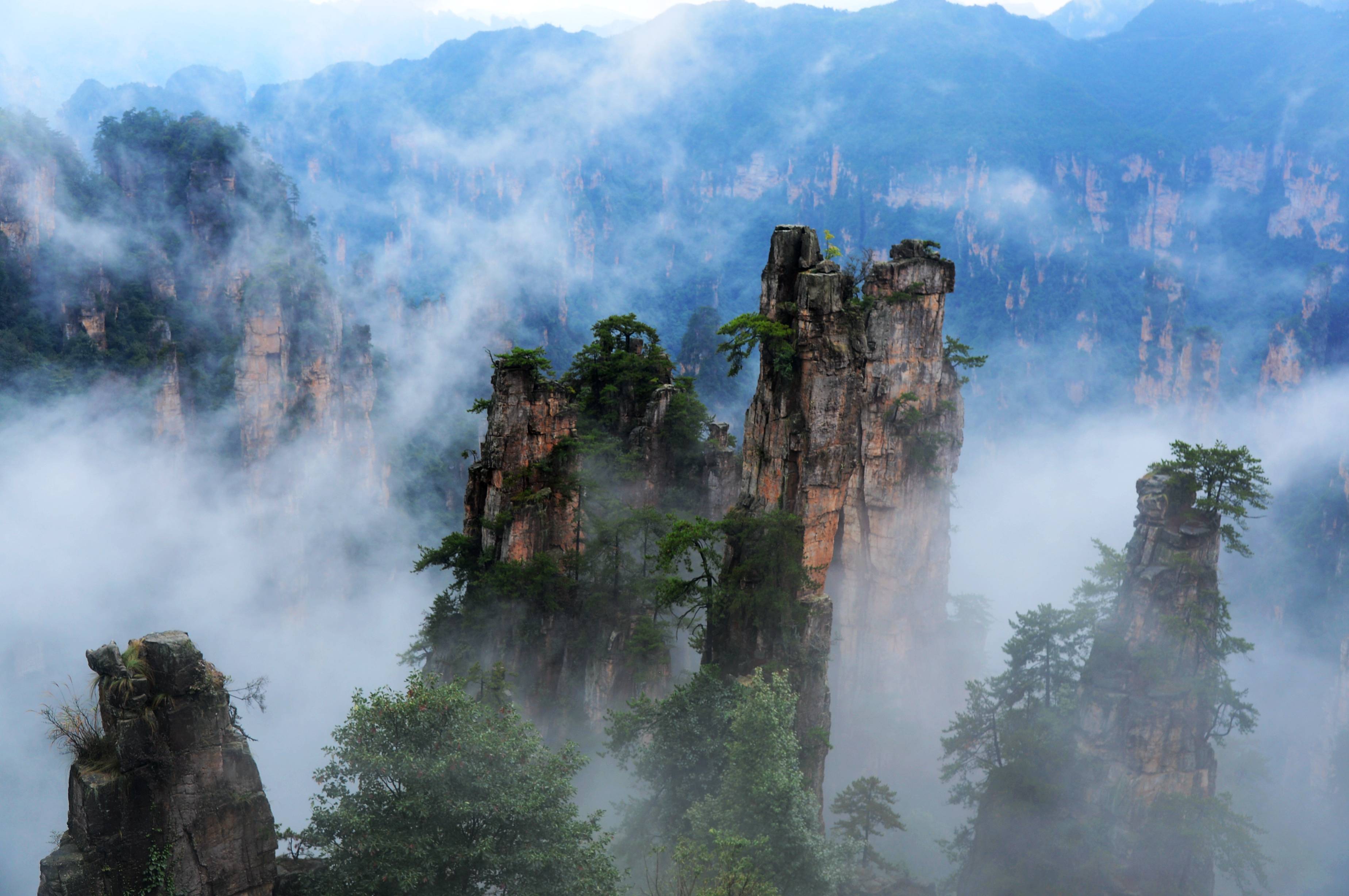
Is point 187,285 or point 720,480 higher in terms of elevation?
point 187,285

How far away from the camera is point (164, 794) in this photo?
1382 centimetres

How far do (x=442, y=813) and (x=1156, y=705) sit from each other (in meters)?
23.7

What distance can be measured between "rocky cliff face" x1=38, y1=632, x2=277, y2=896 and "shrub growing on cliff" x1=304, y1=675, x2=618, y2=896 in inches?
51.7

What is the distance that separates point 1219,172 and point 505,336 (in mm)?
93662

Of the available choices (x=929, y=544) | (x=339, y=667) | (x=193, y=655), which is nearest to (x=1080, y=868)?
(x=929, y=544)

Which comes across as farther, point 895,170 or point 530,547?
point 895,170

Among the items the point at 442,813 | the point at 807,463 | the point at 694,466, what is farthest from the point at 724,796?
the point at 694,466

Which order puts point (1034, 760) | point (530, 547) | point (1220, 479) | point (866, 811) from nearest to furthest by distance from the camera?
point (1220, 479), point (1034, 760), point (866, 811), point (530, 547)

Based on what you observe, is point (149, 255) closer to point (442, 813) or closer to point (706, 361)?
point (706, 361)

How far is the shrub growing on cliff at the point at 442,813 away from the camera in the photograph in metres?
14.5

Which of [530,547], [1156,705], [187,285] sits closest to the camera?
[1156,705]

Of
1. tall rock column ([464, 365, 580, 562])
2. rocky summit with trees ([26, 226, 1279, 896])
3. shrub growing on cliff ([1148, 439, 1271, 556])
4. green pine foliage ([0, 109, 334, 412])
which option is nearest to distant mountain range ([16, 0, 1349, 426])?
green pine foliage ([0, 109, 334, 412])

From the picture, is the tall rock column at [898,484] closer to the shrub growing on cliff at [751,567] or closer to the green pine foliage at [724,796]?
the shrub growing on cliff at [751,567]

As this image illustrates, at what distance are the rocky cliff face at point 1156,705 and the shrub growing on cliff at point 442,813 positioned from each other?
20.2 meters
